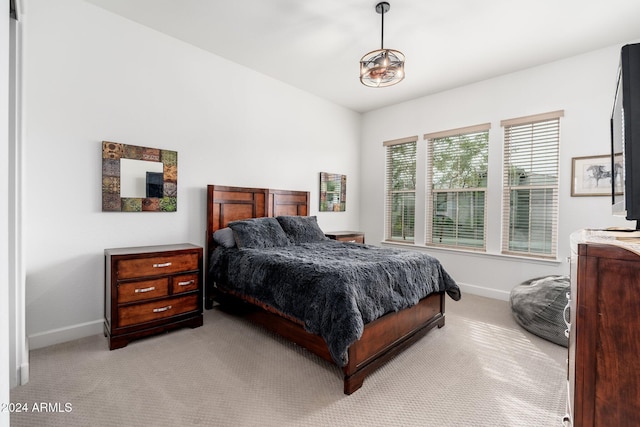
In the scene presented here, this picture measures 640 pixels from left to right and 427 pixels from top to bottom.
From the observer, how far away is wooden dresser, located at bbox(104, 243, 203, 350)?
243cm

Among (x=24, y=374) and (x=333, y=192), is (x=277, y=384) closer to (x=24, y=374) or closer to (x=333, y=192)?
(x=24, y=374)

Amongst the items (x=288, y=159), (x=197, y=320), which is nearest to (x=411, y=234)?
(x=288, y=159)

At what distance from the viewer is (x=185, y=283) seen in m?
2.80

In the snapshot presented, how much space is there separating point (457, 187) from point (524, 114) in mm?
1209

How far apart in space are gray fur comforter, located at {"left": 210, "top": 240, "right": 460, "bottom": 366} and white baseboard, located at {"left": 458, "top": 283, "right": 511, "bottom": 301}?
147 cm

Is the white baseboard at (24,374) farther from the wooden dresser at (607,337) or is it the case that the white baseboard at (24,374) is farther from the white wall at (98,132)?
the wooden dresser at (607,337)

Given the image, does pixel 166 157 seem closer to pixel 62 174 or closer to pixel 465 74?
pixel 62 174

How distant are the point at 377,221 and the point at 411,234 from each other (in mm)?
672

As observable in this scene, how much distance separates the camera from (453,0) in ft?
8.16

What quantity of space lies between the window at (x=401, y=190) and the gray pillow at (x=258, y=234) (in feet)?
7.65

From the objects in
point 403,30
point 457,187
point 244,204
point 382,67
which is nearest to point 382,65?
point 382,67

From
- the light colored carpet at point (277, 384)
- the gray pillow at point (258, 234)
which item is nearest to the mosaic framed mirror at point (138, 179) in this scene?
the gray pillow at point (258, 234)

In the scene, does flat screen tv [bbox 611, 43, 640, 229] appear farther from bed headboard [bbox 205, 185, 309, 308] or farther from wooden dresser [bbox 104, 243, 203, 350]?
bed headboard [bbox 205, 185, 309, 308]

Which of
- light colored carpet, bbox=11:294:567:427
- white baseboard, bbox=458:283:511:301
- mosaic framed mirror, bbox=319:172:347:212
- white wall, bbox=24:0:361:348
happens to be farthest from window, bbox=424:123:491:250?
white wall, bbox=24:0:361:348
